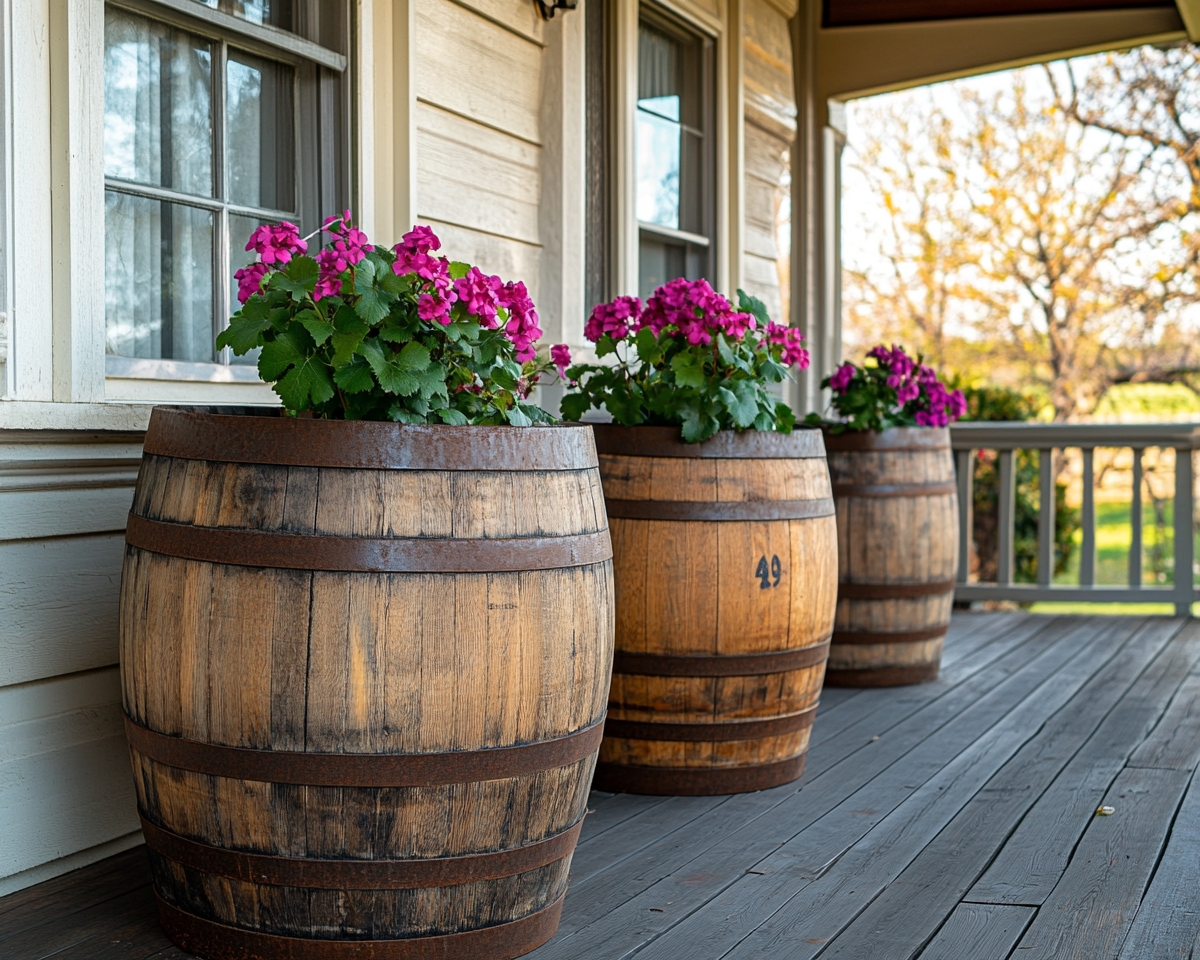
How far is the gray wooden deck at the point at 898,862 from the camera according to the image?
2023 millimetres

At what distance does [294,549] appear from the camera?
174cm

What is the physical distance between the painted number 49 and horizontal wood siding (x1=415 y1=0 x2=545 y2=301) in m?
1.08

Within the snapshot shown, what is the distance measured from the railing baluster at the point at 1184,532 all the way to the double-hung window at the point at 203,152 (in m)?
4.25

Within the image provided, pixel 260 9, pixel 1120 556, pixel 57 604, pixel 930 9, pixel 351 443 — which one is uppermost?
pixel 930 9

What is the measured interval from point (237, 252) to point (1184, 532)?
449cm

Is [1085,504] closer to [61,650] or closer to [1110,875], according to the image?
[1110,875]

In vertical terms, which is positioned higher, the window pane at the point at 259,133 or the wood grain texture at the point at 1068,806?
the window pane at the point at 259,133

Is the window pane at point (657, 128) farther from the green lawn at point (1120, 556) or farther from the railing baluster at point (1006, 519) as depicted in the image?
the green lawn at point (1120, 556)

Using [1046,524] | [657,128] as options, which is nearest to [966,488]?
[1046,524]

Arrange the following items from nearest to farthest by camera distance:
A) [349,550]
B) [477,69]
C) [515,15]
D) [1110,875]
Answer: [349,550] → [1110,875] → [477,69] → [515,15]

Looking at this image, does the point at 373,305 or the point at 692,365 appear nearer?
the point at 373,305

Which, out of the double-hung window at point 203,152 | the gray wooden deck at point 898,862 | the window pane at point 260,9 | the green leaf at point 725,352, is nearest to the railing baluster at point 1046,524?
the gray wooden deck at point 898,862

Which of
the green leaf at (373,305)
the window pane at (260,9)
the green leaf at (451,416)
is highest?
the window pane at (260,9)

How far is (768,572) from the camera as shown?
2752 millimetres
